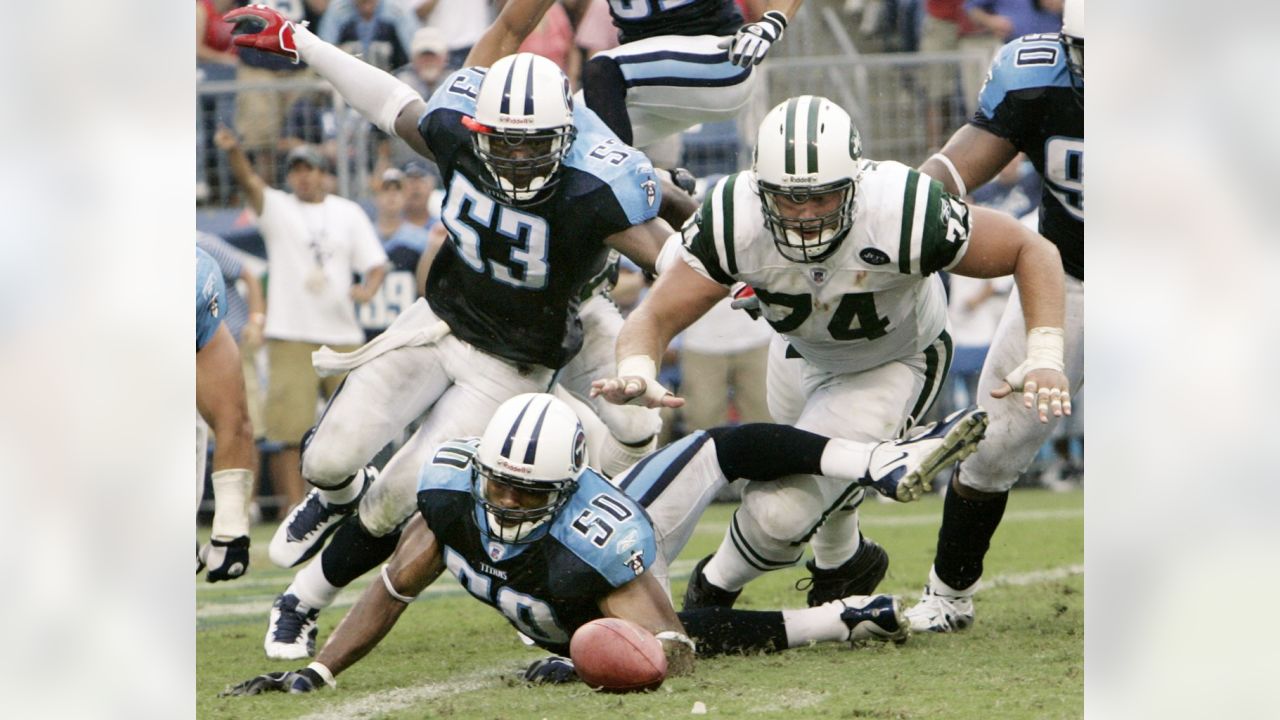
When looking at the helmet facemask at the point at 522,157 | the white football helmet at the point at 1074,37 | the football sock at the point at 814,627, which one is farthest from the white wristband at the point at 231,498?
the white football helmet at the point at 1074,37

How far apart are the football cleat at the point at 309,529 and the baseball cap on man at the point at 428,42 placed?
3393 millimetres

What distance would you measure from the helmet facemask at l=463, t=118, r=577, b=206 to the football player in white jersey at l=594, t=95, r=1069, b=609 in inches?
17.9

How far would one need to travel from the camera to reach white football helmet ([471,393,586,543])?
3.46m

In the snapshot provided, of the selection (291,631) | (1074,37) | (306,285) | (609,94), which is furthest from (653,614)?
(306,285)

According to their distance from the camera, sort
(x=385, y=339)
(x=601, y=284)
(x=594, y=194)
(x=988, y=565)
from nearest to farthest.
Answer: (x=594, y=194) < (x=385, y=339) < (x=601, y=284) < (x=988, y=565)

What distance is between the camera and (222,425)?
160 inches

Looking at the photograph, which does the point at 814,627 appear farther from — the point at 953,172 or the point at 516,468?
the point at 953,172

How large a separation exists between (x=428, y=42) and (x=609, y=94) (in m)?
3.09

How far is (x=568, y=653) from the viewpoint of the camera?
3799mm
